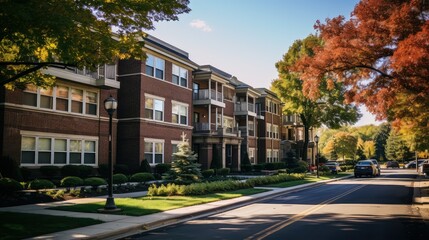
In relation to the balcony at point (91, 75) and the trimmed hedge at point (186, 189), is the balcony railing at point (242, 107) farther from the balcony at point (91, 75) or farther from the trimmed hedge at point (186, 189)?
the trimmed hedge at point (186, 189)

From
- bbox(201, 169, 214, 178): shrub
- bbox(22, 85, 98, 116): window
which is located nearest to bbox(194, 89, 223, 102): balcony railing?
bbox(201, 169, 214, 178): shrub

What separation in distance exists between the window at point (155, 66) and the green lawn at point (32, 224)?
19.7m

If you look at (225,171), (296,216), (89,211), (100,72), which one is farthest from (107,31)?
(225,171)

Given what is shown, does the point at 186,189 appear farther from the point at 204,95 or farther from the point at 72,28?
the point at 204,95

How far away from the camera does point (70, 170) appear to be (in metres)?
24.2

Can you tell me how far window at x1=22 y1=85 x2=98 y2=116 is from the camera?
23327 millimetres

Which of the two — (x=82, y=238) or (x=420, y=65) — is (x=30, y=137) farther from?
(x=420, y=65)

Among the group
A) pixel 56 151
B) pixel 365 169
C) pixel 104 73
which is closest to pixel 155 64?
pixel 104 73

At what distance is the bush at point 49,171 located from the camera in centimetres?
2292

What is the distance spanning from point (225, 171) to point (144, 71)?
42.8 ft

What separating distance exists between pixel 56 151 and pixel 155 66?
35.7 feet

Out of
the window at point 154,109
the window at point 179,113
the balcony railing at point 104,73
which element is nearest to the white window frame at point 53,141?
Answer: the balcony railing at point 104,73

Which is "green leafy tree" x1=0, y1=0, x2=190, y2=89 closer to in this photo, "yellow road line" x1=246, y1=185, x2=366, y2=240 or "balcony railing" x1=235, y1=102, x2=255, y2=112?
"yellow road line" x1=246, y1=185, x2=366, y2=240

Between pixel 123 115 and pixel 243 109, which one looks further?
pixel 243 109
